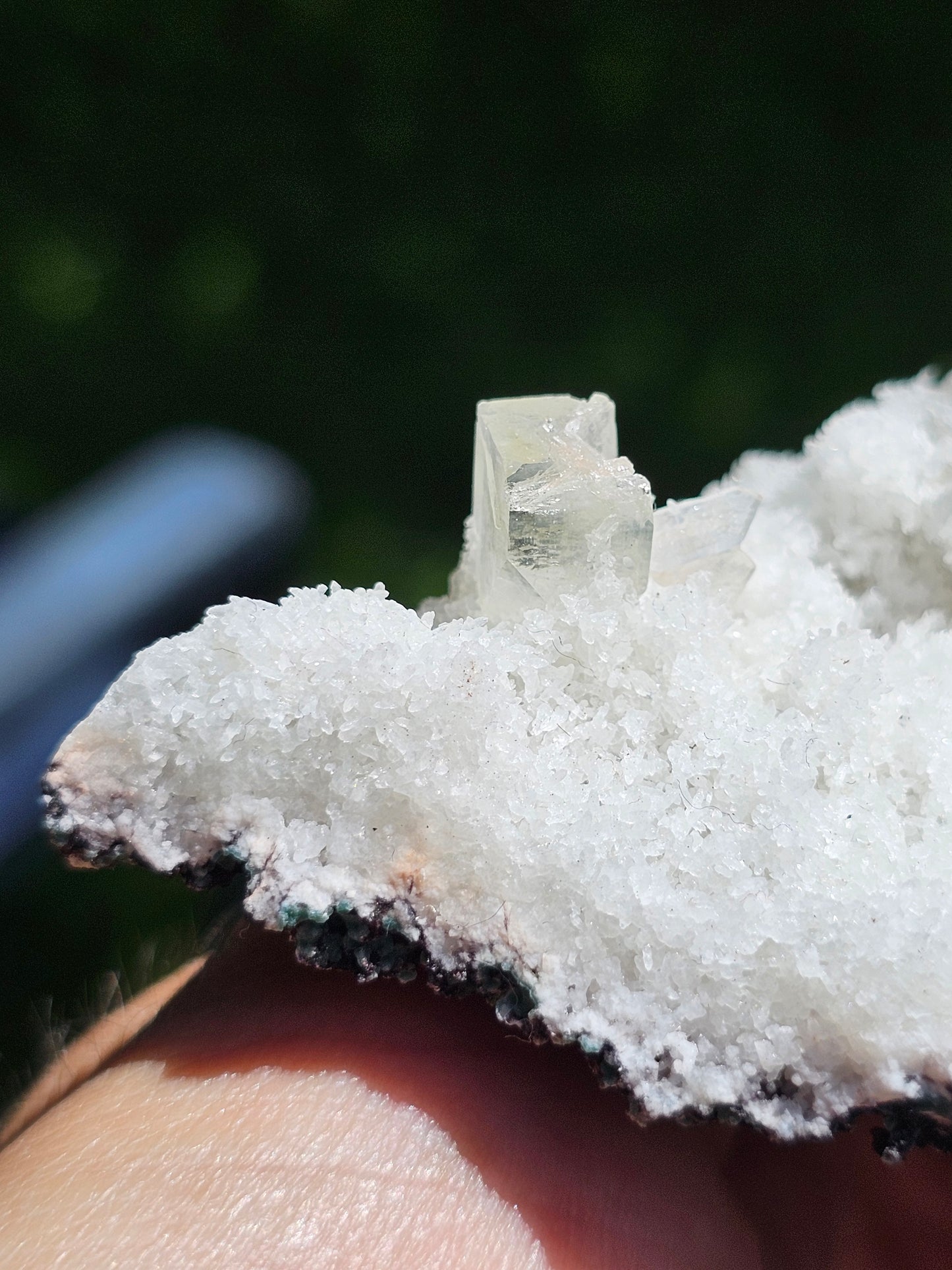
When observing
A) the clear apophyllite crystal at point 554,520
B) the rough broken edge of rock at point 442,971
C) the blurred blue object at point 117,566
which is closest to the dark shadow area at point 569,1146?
the rough broken edge of rock at point 442,971

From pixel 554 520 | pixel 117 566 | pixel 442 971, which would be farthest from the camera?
pixel 117 566

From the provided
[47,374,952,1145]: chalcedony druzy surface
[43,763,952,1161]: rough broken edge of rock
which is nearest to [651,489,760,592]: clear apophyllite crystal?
[47,374,952,1145]: chalcedony druzy surface

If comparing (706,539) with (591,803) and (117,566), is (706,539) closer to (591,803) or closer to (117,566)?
(591,803)

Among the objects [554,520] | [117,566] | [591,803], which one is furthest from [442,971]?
[117,566]

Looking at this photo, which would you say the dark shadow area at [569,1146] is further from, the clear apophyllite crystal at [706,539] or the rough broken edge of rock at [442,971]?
the clear apophyllite crystal at [706,539]

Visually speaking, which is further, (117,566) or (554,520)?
(117,566)

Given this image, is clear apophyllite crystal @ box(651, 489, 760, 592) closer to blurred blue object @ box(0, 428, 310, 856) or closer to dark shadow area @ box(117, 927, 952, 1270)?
dark shadow area @ box(117, 927, 952, 1270)

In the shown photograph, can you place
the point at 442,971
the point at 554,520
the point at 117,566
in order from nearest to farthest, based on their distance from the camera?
the point at 442,971 < the point at 554,520 < the point at 117,566
